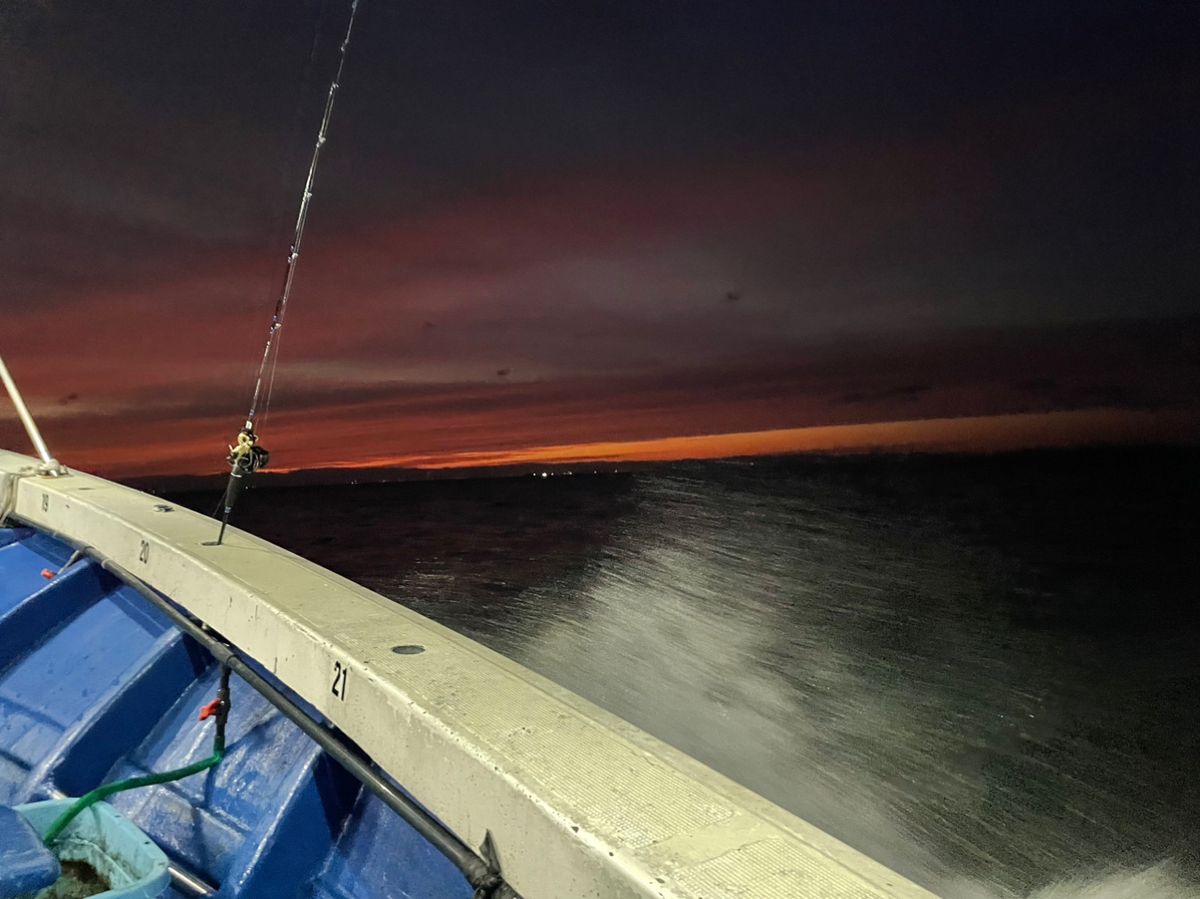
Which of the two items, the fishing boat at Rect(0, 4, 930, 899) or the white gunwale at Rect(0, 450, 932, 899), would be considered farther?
the fishing boat at Rect(0, 4, 930, 899)

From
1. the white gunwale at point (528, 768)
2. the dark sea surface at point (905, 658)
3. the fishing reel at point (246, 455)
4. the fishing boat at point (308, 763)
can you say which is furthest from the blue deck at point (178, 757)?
the dark sea surface at point (905, 658)

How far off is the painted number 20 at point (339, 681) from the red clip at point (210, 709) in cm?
80

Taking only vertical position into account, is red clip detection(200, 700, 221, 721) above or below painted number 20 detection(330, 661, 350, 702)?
below

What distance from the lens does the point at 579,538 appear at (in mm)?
44125

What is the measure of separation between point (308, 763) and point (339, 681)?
394 millimetres

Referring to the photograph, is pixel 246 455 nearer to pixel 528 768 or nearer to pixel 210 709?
pixel 210 709

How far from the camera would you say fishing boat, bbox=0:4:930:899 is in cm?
128

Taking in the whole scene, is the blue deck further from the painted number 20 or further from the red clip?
the painted number 20

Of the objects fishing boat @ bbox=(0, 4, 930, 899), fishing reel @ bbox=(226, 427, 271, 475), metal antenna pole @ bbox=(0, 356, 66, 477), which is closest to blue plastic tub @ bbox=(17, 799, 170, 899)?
fishing boat @ bbox=(0, 4, 930, 899)

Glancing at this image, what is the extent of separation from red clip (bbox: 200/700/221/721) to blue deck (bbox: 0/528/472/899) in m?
0.05

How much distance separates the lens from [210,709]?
2.61 metres

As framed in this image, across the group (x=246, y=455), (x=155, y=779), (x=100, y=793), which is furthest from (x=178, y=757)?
(x=246, y=455)

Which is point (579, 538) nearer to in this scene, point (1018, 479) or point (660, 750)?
point (660, 750)

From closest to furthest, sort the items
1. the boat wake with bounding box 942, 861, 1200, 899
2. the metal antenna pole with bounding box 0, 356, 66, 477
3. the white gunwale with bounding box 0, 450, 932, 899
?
the white gunwale with bounding box 0, 450, 932, 899 < the metal antenna pole with bounding box 0, 356, 66, 477 < the boat wake with bounding box 942, 861, 1200, 899
